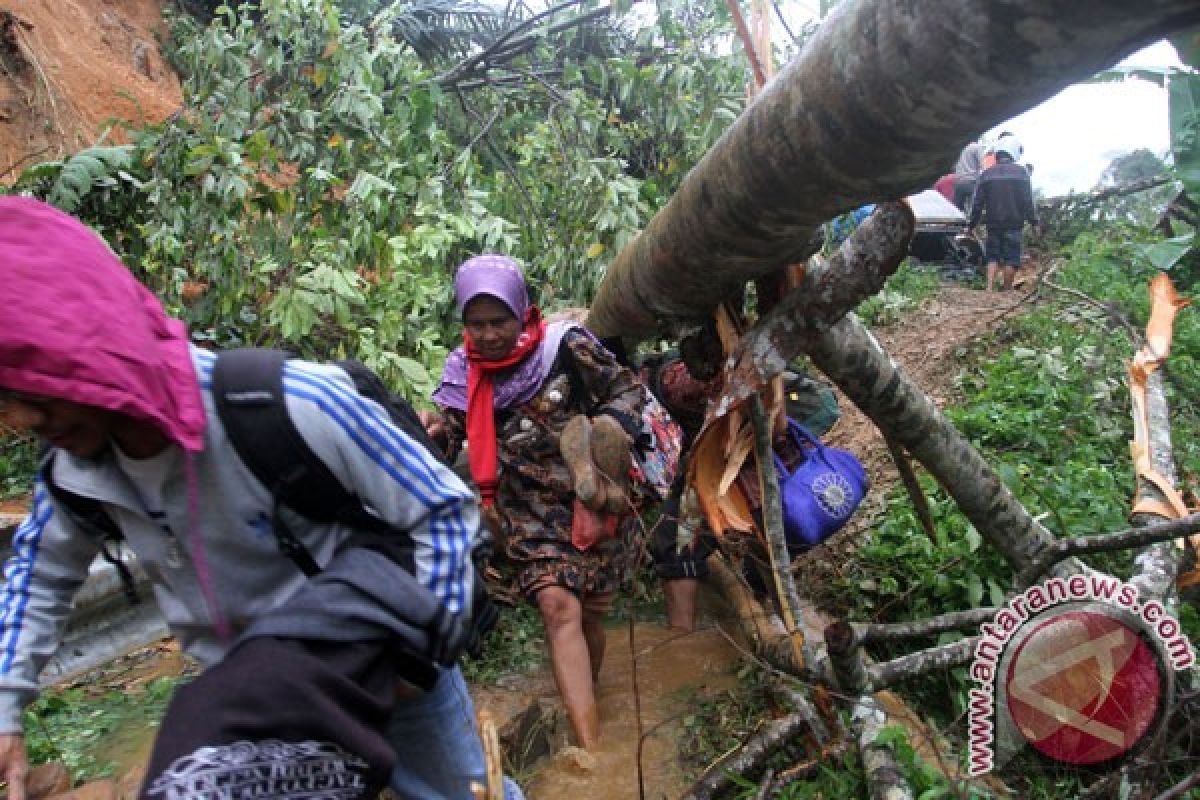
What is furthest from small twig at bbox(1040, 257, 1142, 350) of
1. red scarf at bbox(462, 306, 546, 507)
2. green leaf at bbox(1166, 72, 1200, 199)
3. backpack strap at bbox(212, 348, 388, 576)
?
backpack strap at bbox(212, 348, 388, 576)

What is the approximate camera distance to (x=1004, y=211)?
912 centimetres

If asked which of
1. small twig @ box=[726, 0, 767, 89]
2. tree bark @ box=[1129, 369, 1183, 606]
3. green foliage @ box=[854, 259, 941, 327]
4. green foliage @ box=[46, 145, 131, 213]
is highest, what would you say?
green foliage @ box=[46, 145, 131, 213]

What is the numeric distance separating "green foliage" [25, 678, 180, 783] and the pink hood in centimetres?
212

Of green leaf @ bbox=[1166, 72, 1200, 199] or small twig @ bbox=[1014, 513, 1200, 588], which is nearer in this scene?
small twig @ bbox=[1014, 513, 1200, 588]

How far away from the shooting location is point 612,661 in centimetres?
354

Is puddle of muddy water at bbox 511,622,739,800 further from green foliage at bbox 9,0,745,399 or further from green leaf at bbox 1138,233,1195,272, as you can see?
green leaf at bbox 1138,233,1195,272

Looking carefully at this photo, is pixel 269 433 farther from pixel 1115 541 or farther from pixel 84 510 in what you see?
pixel 1115 541

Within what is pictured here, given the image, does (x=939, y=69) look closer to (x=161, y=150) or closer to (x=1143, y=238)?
(x=161, y=150)

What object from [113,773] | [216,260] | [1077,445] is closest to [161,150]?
[216,260]

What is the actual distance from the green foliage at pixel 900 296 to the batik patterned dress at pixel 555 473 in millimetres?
4532

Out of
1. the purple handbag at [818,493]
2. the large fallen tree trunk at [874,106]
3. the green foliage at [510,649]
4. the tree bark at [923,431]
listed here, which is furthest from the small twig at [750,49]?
the green foliage at [510,649]

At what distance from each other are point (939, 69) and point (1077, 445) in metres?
3.84

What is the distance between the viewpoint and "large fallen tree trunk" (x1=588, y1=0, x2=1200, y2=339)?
94 cm

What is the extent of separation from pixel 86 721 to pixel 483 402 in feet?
6.29
